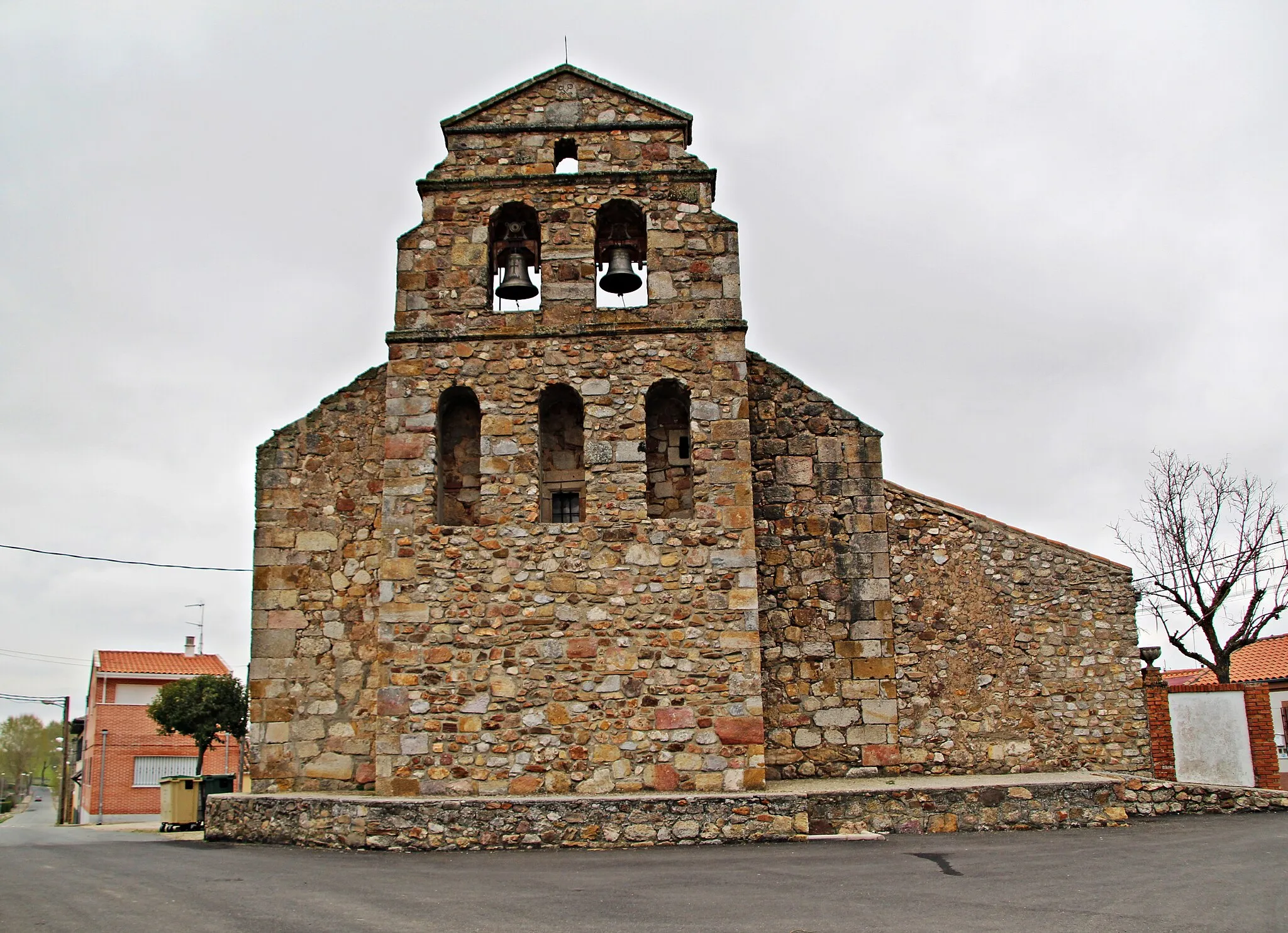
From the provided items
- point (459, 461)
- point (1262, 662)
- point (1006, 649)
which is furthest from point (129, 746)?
point (1262, 662)

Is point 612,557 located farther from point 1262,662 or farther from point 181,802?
point 1262,662

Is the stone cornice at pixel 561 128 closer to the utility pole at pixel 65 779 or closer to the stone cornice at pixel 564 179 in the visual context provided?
the stone cornice at pixel 564 179

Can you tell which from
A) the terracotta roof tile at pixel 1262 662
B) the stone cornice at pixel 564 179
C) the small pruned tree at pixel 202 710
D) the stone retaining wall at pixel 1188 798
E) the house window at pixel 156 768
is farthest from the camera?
the house window at pixel 156 768

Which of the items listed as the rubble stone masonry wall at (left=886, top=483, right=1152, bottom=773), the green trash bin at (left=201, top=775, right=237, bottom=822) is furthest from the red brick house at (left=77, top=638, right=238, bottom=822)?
the rubble stone masonry wall at (left=886, top=483, right=1152, bottom=773)

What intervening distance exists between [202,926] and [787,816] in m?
5.76

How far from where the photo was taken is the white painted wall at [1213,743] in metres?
13.0

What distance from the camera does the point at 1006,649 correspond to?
1313 cm

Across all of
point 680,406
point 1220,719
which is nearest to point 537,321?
point 680,406

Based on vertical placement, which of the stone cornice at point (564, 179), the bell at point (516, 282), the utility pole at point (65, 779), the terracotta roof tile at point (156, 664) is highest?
the stone cornice at point (564, 179)

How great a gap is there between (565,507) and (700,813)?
405cm

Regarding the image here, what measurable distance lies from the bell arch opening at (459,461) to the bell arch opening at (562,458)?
2.70ft

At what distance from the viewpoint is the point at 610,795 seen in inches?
429

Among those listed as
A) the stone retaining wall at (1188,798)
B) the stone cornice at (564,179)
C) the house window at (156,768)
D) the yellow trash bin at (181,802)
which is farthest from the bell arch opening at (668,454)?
the house window at (156,768)

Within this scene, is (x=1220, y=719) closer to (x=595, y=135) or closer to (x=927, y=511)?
(x=927, y=511)
